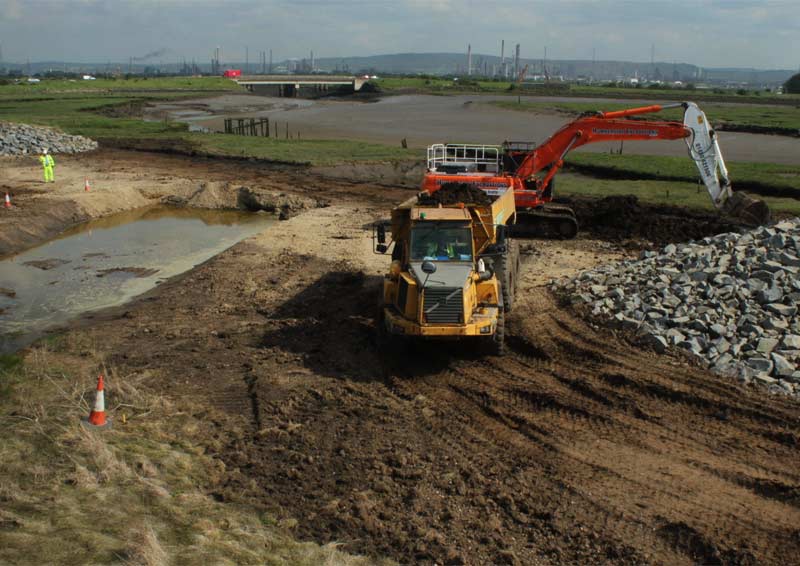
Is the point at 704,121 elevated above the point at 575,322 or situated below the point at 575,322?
above

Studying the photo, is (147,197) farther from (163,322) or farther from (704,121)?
(704,121)

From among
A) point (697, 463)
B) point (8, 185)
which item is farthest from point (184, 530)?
point (8, 185)

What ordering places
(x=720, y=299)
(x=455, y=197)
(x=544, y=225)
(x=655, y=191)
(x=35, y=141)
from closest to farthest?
(x=720, y=299) < (x=455, y=197) < (x=544, y=225) < (x=655, y=191) < (x=35, y=141)

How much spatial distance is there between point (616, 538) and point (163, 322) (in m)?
11.2

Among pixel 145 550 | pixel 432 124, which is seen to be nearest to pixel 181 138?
pixel 432 124

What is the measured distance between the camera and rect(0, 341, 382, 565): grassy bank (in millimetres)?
7875

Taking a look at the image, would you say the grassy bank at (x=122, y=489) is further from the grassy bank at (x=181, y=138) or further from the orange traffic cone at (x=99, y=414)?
the grassy bank at (x=181, y=138)

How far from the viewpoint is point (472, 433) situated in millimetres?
11453

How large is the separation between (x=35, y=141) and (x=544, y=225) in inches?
1252

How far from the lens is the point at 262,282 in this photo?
781 inches

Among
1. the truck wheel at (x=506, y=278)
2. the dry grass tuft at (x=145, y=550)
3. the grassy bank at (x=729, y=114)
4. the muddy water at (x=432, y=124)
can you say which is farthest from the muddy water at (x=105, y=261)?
the grassy bank at (x=729, y=114)

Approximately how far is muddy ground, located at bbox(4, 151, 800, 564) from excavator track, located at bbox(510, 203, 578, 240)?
5.57m

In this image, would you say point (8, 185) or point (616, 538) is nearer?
point (616, 538)

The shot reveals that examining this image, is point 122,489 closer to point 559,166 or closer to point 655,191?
point 559,166
